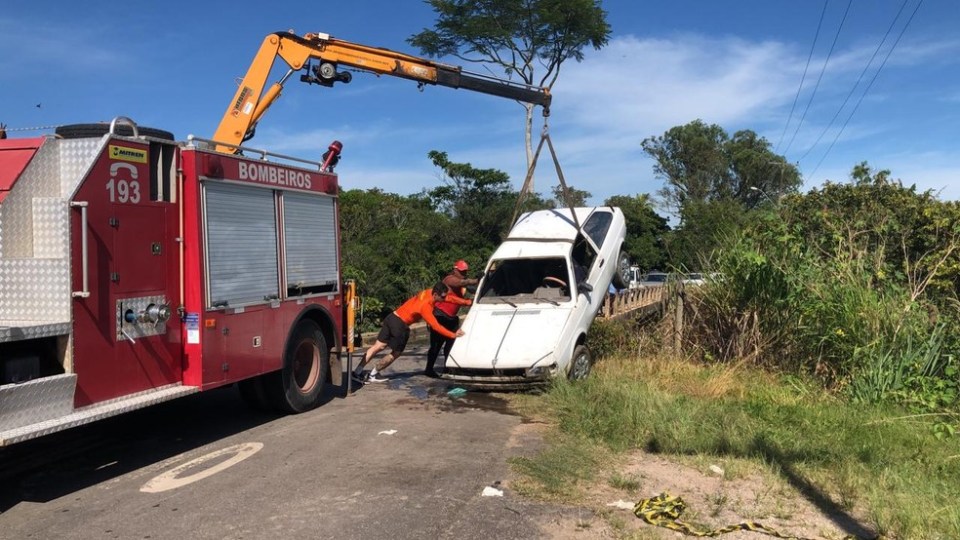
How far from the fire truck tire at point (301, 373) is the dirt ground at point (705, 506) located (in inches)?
149

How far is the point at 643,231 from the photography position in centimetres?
3822

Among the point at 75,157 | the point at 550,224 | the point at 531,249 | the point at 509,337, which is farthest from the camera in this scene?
the point at 550,224

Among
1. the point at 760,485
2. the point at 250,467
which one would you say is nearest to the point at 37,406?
the point at 250,467

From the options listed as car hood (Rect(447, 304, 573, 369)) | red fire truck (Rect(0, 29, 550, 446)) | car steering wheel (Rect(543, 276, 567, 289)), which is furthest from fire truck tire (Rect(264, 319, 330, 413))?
car steering wheel (Rect(543, 276, 567, 289))

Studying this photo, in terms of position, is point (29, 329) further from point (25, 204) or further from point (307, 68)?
point (307, 68)

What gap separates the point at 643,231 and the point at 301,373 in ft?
104

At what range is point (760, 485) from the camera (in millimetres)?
5598

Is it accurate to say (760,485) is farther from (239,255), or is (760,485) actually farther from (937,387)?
(239,255)

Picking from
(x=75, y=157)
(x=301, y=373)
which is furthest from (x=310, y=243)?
(x=75, y=157)

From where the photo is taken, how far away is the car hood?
29.0 feet

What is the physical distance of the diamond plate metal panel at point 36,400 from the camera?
4895 mm

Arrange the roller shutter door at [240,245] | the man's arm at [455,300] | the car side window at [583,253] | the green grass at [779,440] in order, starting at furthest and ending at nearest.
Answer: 1. the car side window at [583,253]
2. the man's arm at [455,300]
3. the roller shutter door at [240,245]
4. the green grass at [779,440]

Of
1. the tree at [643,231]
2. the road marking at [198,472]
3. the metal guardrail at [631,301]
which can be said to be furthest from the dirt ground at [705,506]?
the tree at [643,231]

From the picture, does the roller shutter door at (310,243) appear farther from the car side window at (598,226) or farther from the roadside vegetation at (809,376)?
the car side window at (598,226)
